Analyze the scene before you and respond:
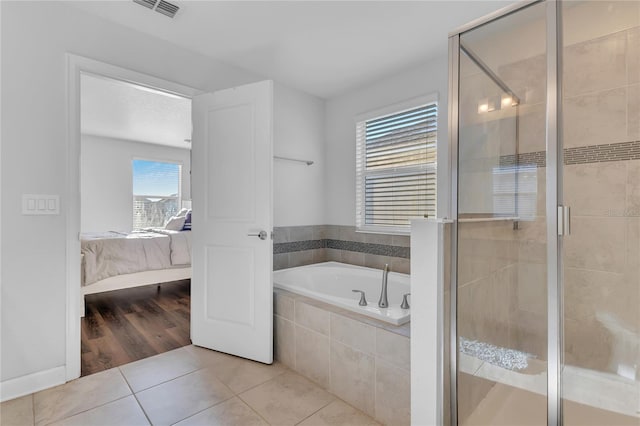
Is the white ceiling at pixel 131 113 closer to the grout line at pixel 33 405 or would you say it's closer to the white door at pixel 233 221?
the white door at pixel 233 221

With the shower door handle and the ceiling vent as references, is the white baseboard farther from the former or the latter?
the shower door handle

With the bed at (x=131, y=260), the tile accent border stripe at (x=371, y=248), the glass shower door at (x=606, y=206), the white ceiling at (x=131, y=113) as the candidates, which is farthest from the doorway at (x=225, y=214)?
the glass shower door at (x=606, y=206)

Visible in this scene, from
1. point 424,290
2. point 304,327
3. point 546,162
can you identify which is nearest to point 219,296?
point 304,327

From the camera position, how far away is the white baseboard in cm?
182

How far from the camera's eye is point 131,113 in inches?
169

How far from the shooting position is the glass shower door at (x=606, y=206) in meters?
1.63

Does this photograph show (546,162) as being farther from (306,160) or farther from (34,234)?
(34,234)

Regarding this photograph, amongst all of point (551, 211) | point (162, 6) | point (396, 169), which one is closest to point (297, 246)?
point (396, 169)

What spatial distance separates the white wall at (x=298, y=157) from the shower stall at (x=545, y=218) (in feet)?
6.60

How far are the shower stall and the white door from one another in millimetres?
1279

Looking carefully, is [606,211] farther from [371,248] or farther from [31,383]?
[31,383]

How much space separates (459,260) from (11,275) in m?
2.48

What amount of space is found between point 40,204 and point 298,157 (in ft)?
7.05

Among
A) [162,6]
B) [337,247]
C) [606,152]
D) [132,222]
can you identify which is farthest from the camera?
[132,222]
